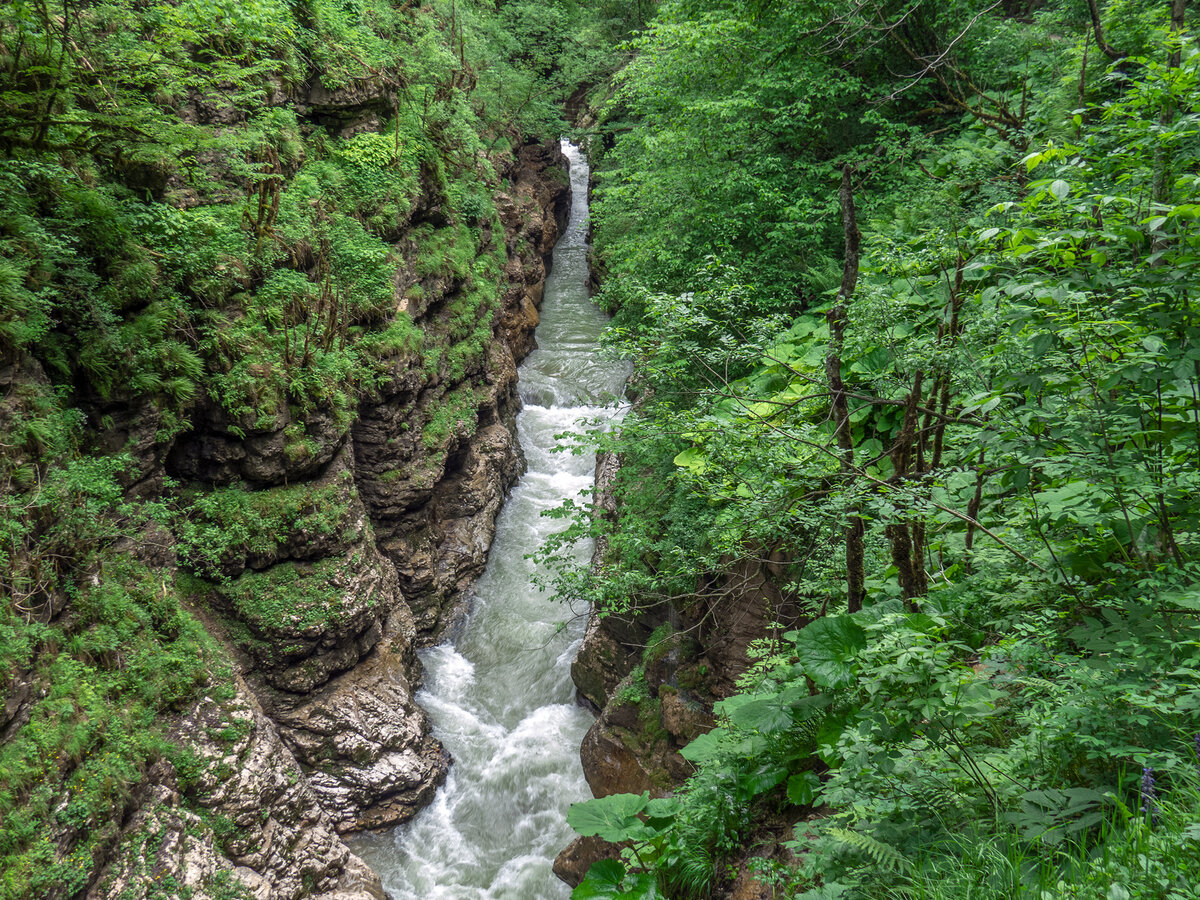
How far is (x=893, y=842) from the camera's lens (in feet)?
9.09

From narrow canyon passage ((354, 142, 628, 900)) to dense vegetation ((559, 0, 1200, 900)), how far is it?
11.7 feet

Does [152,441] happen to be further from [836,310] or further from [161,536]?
[836,310]

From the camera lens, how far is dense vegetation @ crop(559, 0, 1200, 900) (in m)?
2.25

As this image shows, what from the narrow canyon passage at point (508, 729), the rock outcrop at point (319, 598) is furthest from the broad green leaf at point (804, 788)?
the rock outcrop at point (319, 598)

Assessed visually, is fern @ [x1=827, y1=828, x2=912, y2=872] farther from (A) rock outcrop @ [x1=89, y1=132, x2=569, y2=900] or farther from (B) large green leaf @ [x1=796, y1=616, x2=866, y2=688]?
(A) rock outcrop @ [x1=89, y1=132, x2=569, y2=900]

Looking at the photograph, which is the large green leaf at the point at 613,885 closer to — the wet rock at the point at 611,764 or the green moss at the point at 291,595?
the wet rock at the point at 611,764

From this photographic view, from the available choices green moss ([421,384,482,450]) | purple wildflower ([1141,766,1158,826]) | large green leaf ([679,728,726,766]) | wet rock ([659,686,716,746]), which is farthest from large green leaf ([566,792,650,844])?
green moss ([421,384,482,450])

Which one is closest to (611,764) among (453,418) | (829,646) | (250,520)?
(829,646)

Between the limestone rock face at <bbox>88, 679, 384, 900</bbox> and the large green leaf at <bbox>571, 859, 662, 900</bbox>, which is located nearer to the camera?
the large green leaf at <bbox>571, 859, 662, 900</bbox>

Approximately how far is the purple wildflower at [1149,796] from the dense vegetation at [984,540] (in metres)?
0.01

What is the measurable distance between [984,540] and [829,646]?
4.37ft

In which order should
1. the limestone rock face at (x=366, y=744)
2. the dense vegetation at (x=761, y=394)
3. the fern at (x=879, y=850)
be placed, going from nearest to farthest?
1. the dense vegetation at (x=761, y=394)
2. the fern at (x=879, y=850)
3. the limestone rock face at (x=366, y=744)

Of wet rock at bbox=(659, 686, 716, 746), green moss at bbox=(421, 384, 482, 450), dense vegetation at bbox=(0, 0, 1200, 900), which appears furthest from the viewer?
green moss at bbox=(421, 384, 482, 450)

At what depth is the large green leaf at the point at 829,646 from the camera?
11.4 ft
